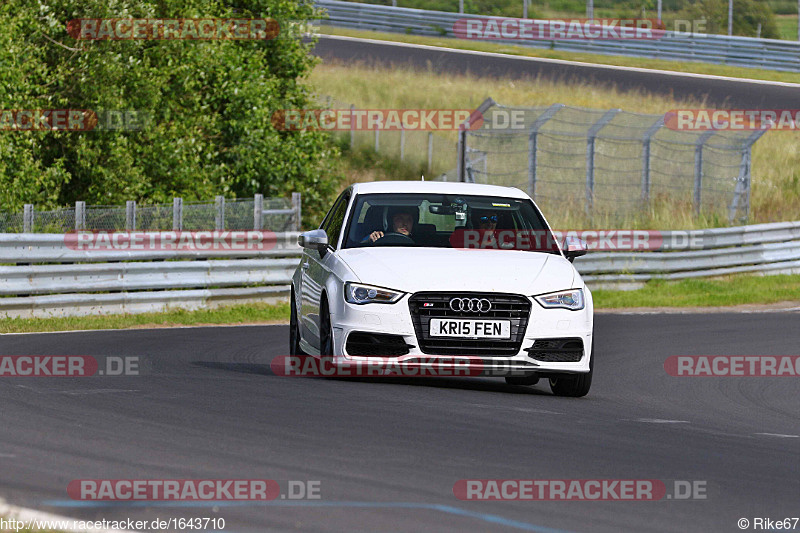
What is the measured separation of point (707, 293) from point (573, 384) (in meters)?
14.5

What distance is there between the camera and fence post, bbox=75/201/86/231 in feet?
61.3

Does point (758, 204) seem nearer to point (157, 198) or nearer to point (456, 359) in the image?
point (157, 198)

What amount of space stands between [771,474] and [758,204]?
90.7 feet

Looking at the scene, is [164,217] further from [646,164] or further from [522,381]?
[646,164]

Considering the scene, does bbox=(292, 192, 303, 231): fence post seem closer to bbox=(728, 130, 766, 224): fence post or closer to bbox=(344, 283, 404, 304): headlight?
bbox=(728, 130, 766, 224): fence post

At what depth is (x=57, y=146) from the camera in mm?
23766

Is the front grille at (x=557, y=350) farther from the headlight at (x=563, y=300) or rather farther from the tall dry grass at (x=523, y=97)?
the tall dry grass at (x=523, y=97)

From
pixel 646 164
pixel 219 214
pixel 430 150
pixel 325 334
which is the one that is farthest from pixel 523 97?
pixel 325 334

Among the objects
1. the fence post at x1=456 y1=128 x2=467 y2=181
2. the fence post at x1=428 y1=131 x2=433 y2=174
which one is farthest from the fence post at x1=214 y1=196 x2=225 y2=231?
the fence post at x1=428 y1=131 x2=433 y2=174

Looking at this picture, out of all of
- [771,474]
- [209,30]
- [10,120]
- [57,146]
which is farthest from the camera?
[209,30]

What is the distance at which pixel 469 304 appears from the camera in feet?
32.0

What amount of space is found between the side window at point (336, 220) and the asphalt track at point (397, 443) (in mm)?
1279

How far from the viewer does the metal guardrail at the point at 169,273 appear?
55.5 feet

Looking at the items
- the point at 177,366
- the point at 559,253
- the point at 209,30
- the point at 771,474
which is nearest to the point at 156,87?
the point at 209,30
